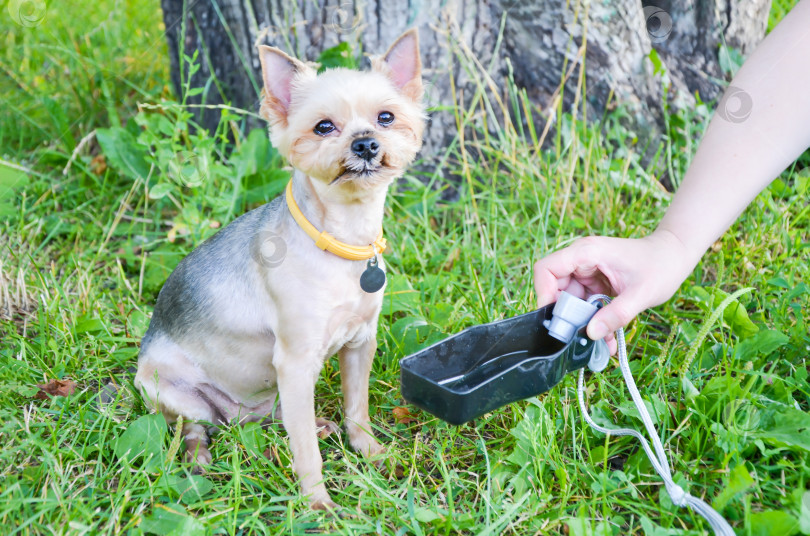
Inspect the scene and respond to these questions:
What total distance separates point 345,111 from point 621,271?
1033 mm

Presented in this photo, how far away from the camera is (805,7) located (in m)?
2.18

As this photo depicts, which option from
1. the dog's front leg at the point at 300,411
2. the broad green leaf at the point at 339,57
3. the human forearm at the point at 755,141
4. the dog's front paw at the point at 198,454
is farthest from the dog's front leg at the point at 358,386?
the broad green leaf at the point at 339,57

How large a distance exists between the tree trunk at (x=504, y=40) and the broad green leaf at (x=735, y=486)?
91.6 inches

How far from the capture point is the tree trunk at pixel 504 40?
3.84 m

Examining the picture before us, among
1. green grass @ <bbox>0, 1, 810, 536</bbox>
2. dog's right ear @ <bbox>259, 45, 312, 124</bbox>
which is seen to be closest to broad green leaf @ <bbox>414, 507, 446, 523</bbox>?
green grass @ <bbox>0, 1, 810, 536</bbox>

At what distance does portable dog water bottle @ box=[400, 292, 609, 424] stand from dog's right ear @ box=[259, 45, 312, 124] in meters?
0.98

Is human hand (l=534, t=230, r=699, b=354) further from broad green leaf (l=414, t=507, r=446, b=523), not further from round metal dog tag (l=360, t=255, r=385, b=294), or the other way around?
broad green leaf (l=414, t=507, r=446, b=523)

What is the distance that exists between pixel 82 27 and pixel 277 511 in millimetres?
4570

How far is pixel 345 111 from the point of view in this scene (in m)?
2.22

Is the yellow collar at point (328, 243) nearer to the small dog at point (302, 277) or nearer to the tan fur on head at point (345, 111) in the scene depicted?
the small dog at point (302, 277)

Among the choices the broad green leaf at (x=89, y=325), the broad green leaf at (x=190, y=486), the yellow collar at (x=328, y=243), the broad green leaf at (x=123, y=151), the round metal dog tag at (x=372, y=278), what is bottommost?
the broad green leaf at (x=89, y=325)

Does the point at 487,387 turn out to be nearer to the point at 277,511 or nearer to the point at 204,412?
the point at 277,511

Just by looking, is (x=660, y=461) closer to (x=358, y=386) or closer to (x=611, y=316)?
(x=611, y=316)

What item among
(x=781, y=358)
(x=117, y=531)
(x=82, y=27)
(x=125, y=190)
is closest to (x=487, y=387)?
(x=117, y=531)
